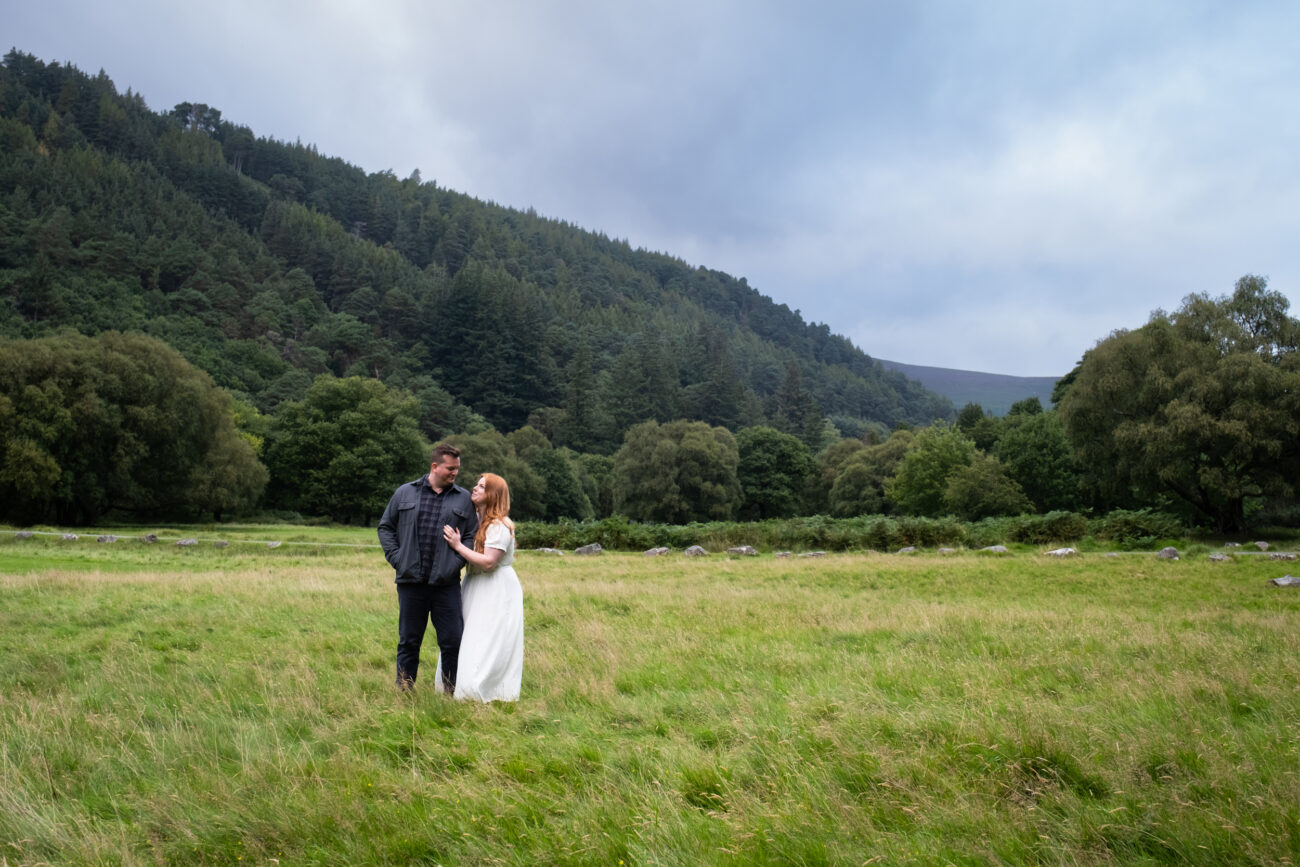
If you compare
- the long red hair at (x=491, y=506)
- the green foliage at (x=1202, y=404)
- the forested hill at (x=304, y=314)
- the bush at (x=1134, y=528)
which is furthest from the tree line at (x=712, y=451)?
the long red hair at (x=491, y=506)

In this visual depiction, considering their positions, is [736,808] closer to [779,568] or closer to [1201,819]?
[1201,819]

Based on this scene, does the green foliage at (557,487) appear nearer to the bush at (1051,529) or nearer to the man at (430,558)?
the bush at (1051,529)

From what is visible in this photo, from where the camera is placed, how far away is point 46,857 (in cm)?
404

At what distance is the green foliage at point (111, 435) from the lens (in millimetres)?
44469

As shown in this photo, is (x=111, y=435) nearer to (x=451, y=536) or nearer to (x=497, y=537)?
(x=451, y=536)

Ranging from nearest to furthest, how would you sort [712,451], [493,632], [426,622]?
[493,632] < [426,622] < [712,451]

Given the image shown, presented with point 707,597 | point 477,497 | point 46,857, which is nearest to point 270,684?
point 477,497

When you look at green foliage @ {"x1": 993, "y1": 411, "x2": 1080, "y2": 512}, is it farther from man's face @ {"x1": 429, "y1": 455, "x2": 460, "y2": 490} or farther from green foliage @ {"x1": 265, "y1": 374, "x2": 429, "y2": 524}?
man's face @ {"x1": 429, "y1": 455, "x2": 460, "y2": 490}

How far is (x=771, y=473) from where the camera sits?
297ft

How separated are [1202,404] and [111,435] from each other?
61.0 m

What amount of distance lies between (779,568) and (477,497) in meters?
17.6

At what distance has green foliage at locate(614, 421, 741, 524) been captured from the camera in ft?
246

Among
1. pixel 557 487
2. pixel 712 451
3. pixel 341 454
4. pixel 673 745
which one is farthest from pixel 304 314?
pixel 673 745

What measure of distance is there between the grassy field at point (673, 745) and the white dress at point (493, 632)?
1.48ft
